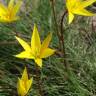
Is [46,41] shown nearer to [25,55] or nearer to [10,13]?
[25,55]

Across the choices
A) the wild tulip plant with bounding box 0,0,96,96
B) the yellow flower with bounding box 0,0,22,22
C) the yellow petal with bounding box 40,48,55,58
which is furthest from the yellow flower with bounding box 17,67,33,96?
the yellow flower with bounding box 0,0,22,22

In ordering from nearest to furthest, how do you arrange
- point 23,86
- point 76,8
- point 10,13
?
1. point 23,86
2. point 76,8
3. point 10,13

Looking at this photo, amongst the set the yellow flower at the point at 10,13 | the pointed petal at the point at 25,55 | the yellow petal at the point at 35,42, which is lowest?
the pointed petal at the point at 25,55

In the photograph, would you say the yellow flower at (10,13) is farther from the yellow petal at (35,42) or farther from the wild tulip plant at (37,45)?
the yellow petal at (35,42)

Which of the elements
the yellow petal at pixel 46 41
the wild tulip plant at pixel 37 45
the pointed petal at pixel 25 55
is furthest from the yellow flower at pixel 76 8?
the pointed petal at pixel 25 55

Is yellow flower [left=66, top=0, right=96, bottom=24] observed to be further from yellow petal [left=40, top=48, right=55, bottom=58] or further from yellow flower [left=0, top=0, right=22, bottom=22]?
yellow flower [left=0, top=0, right=22, bottom=22]

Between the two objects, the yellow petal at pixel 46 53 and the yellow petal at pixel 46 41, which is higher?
the yellow petal at pixel 46 41

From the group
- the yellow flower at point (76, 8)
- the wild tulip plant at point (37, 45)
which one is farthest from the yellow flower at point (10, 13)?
the yellow flower at point (76, 8)

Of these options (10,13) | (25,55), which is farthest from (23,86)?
(10,13)

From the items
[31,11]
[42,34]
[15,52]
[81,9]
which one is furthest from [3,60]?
[81,9]

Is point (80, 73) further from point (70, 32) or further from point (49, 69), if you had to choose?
point (70, 32)

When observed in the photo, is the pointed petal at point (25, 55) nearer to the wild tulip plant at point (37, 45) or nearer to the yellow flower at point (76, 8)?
the wild tulip plant at point (37, 45)

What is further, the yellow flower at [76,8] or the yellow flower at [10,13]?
the yellow flower at [10,13]
